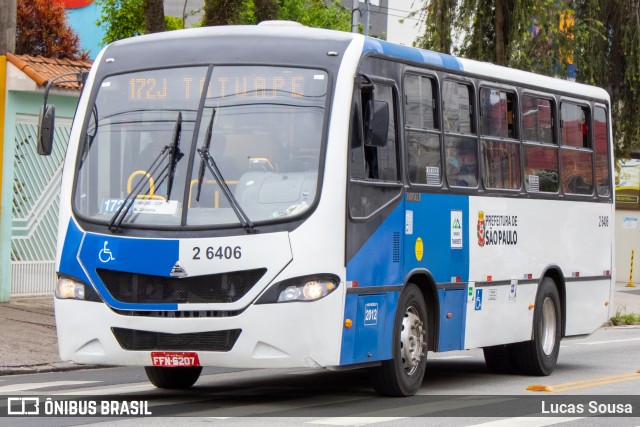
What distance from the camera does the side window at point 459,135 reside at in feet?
45.4

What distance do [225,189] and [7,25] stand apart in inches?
459

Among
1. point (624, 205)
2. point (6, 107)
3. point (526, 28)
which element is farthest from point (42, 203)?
point (624, 205)

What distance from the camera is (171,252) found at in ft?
36.9

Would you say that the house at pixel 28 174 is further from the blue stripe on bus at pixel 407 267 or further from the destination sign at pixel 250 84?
the destination sign at pixel 250 84

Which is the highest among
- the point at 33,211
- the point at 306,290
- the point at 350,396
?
the point at 33,211

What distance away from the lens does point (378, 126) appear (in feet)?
39.2

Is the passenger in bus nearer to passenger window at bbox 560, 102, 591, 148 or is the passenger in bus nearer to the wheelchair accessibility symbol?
passenger window at bbox 560, 102, 591, 148

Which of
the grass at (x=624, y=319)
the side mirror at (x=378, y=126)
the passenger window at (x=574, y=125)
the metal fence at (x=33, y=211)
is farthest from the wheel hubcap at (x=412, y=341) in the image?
the grass at (x=624, y=319)

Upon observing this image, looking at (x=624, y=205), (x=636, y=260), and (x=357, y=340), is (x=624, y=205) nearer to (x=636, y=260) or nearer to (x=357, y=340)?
(x=636, y=260)

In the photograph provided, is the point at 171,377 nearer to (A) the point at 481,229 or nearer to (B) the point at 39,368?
(B) the point at 39,368

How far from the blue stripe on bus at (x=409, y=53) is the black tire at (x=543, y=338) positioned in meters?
3.07

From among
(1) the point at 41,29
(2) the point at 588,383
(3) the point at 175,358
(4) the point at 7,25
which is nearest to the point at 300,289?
(3) the point at 175,358

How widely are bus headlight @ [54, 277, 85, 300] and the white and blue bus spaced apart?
1 cm

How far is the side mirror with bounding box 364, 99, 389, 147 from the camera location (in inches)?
470
